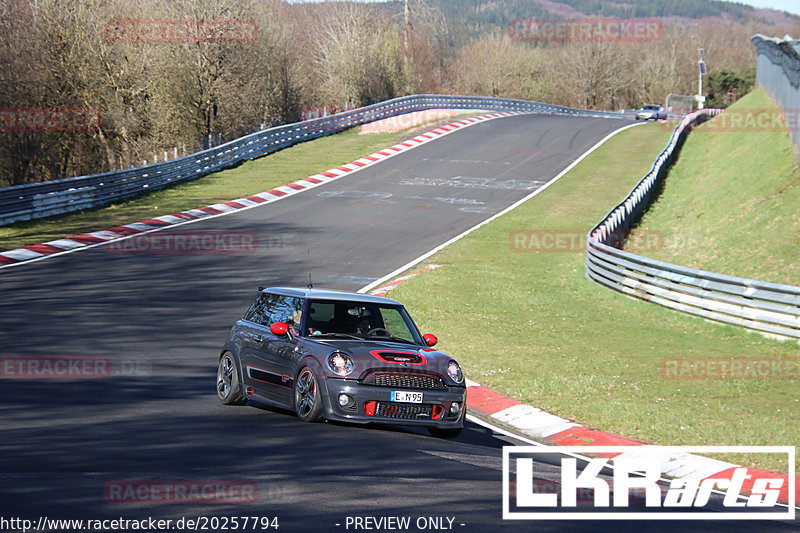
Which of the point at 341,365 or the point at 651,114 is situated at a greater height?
the point at 341,365

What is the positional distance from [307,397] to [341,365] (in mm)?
586

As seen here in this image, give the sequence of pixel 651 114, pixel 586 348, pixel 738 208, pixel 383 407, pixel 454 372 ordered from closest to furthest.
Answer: pixel 383 407 < pixel 454 372 < pixel 586 348 < pixel 738 208 < pixel 651 114

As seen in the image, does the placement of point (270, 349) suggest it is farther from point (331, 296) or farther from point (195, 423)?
point (195, 423)

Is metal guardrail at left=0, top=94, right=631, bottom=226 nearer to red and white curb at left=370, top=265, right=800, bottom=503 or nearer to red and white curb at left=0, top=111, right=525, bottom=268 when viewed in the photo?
red and white curb at left=0, top=111, right=525, bottom=268

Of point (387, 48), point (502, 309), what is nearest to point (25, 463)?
point (502, 309)

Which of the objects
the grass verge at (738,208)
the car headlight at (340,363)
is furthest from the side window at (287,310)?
the grass verge at (738,208)

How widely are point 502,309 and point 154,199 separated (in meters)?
17.5

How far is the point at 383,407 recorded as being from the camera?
9.50 meters

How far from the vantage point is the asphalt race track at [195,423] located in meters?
6.54

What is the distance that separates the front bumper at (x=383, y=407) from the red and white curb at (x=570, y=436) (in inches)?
74.2

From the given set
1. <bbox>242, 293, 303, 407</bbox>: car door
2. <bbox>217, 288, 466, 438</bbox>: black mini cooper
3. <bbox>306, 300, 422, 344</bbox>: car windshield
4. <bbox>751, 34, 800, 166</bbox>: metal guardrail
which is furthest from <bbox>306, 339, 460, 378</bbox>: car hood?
<bbox>751, 34, 800, 166</bbox>: metal guardrail

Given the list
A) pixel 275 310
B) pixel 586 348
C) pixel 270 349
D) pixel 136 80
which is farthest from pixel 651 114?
pixel 270 349

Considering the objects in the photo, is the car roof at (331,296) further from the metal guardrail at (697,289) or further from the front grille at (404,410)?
the metal guardrail at (697,289)

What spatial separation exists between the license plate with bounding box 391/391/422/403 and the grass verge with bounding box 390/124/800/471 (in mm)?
2980
